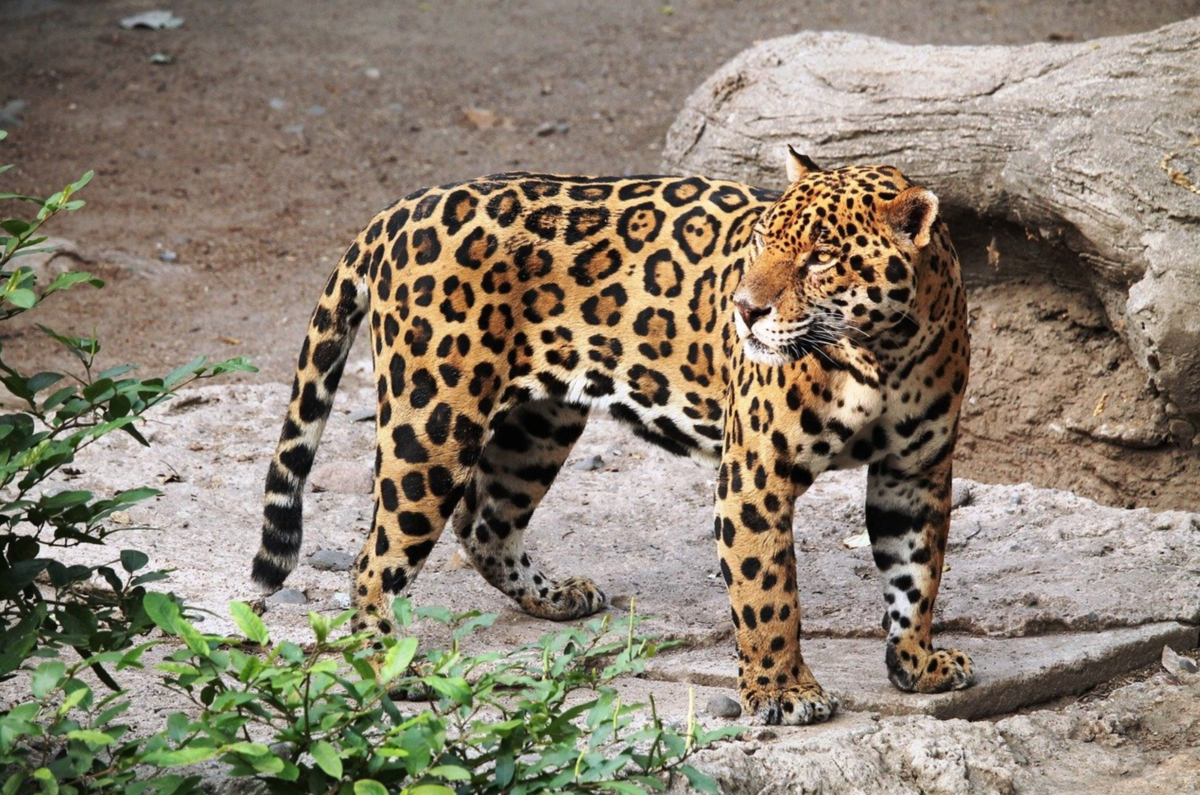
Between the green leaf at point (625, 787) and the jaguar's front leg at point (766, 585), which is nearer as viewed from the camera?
the green leaf at point (625, 787)

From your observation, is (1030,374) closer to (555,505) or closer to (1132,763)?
(555,505)

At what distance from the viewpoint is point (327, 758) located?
165 inches

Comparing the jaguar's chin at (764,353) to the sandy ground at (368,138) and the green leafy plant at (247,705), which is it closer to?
the green leafy plant at (247,705)

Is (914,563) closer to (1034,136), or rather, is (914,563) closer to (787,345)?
(787,345)

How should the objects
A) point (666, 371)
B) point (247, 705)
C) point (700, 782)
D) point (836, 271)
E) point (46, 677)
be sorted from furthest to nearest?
point (666, 371) → point (836, 271) → point (700, 782) → point (247, 705) → point (46, 677)

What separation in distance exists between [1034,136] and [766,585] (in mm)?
3791

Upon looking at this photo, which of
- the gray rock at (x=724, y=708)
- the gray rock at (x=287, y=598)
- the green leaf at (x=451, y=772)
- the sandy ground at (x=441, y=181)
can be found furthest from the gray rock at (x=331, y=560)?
the green leaf at (x=451, y=772)

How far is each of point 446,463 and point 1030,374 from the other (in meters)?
4.15

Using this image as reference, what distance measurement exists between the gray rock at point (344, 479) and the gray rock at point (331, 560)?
96 cm

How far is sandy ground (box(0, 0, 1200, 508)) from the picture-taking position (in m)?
9.05

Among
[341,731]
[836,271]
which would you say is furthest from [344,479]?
[341,731]

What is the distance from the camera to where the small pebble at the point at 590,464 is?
9.36 m

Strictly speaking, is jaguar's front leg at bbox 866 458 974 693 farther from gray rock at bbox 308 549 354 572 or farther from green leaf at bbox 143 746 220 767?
green leaf at bbox 143 746 220 767

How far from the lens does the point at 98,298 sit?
1170 cm
